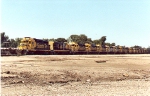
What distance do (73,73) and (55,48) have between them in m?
38.3

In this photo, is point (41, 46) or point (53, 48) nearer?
point (41, 46)

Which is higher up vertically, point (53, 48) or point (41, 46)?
point (41, 46)

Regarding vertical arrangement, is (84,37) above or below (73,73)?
above

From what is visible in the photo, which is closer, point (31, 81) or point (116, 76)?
point (31, 81)

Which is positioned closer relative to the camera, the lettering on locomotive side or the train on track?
the train on track

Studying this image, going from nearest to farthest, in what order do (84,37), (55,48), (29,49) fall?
1. (29,49)
2. (55,48)
3. (84,37)

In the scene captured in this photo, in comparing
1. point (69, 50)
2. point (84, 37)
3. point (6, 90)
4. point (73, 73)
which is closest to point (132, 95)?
point (6, 90)

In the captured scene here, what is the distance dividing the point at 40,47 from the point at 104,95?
37.8 metres

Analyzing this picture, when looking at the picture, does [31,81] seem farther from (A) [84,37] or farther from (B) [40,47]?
(A) [84,37]

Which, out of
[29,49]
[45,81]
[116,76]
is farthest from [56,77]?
[29,49]

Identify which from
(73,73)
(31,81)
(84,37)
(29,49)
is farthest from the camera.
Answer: (84,37)

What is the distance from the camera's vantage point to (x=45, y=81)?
13.2 metres

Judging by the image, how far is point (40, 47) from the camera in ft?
154

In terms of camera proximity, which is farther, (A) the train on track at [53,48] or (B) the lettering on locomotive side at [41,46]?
(B) the lettering on locomotive side at [41,46]
